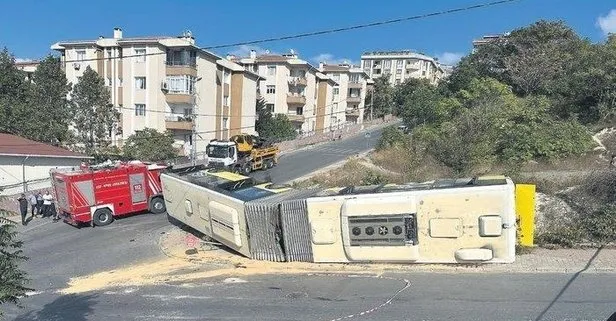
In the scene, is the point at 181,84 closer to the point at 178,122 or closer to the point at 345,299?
the point at 178,122

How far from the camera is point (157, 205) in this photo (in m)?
21.9

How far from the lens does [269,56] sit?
200 ft

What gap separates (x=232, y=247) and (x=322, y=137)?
128 feet

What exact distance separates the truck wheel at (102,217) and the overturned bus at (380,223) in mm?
8056

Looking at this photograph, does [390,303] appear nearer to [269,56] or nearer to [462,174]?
[462,174]

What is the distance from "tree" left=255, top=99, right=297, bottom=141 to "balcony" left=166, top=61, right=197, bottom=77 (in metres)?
13.8

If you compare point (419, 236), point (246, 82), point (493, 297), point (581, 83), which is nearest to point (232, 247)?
point (419, 236)

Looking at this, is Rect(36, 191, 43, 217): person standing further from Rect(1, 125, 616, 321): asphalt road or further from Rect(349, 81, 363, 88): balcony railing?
Rect(349, 81, 363, 88): balcony railing

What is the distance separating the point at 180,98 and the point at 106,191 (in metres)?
21.7

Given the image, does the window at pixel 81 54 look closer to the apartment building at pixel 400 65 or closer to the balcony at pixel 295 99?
the balcony at pixel 295 99

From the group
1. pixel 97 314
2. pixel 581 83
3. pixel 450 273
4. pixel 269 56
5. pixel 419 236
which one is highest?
pixel 269 56

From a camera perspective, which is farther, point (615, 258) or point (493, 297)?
point (615, 258)

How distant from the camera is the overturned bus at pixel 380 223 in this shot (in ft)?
37.6

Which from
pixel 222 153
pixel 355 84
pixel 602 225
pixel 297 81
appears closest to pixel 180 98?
pixel 222 153
